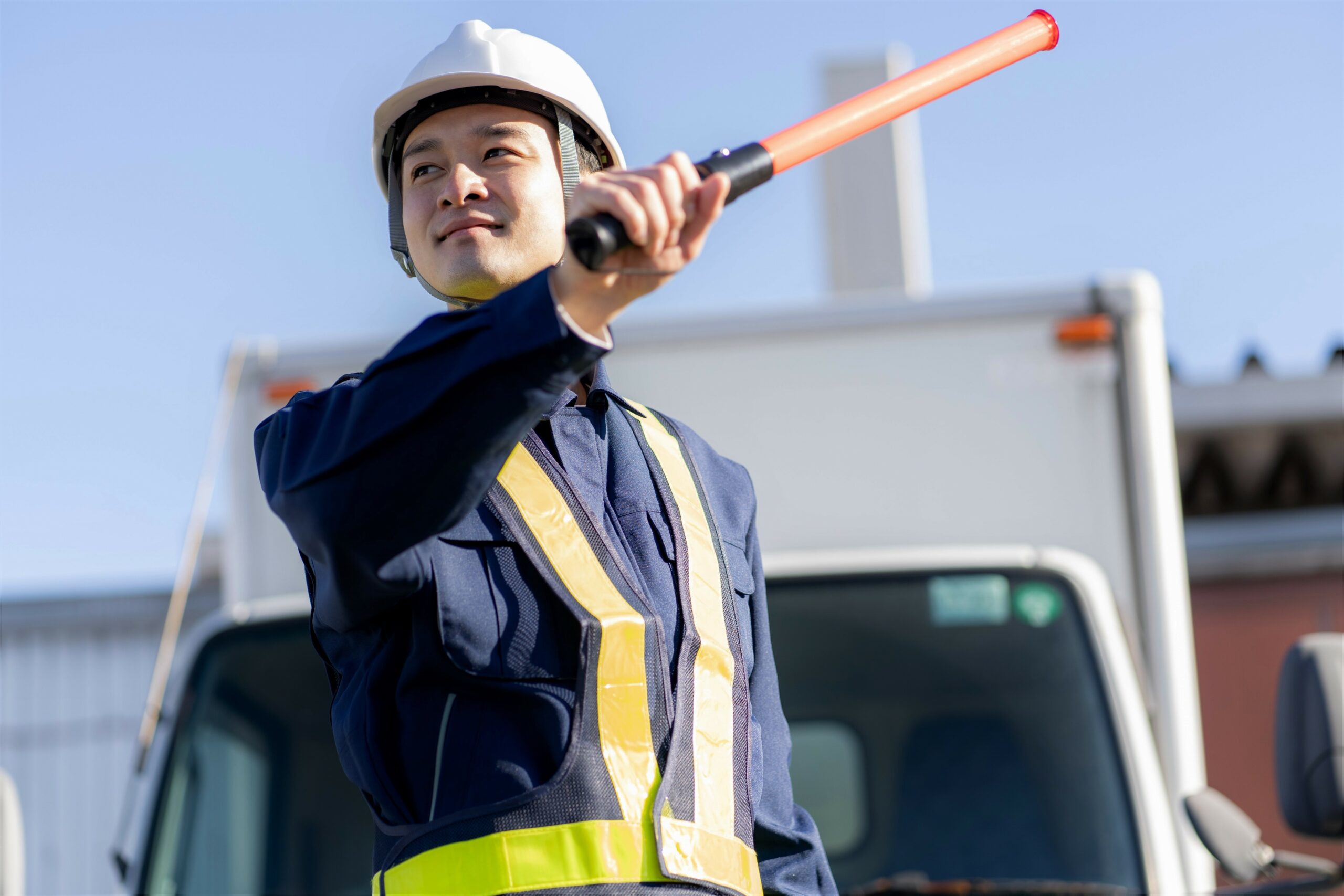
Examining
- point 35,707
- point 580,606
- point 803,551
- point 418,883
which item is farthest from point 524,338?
point 35,707

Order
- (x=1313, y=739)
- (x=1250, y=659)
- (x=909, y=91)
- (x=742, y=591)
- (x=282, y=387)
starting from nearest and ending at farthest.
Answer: (x=909, y=91) < (x=742, y=591) < (x=1313, y=739) < (x=282, y=387) < (x=1250, y=659)

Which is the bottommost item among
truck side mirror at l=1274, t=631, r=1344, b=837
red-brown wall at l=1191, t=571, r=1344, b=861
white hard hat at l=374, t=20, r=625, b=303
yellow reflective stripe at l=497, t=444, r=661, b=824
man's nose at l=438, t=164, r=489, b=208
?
red-brown wall at l=1191, t=571, r=1344, b=861

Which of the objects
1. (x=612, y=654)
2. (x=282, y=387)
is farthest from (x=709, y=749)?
(x=282, y=387)

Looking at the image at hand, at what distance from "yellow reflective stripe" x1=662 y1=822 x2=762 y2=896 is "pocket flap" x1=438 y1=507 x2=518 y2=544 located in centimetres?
32

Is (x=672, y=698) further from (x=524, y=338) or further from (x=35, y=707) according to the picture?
(x=35, y=707)

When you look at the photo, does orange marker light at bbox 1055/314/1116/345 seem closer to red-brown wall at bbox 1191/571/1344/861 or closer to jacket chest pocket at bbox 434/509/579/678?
jacket chest pocket at bbox 434/509/579/678

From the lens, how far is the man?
51.7 inches

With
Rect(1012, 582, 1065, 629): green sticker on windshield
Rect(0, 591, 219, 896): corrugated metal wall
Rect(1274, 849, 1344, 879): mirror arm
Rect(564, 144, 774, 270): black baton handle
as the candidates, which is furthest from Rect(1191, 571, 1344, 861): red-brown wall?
Rect(564, 144, 774, 270): black baton handle

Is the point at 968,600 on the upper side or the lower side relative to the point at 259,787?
upper

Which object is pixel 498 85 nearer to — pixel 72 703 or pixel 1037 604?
pixel 1037 604

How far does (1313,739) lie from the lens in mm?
2740

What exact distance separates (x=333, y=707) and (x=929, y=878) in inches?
81.9

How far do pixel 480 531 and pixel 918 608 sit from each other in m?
2.23

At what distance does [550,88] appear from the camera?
1.84m
